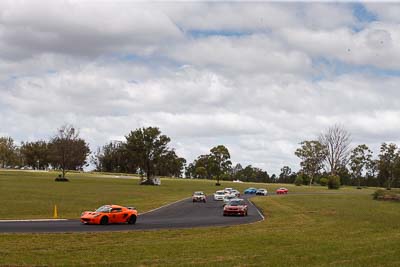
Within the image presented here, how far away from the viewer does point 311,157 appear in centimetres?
18662

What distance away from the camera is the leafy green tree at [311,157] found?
184m

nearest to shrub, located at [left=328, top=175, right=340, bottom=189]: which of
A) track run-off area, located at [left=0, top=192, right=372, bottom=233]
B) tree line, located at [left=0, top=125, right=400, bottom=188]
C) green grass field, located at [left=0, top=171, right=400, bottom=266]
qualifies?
tree line, located at [left=0, top=125, right=400, bottom=188]

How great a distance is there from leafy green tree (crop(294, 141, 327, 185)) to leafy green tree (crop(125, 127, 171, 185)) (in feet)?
236

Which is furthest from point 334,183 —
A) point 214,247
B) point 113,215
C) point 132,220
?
point 214,247

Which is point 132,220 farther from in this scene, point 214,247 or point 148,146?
point 148,146

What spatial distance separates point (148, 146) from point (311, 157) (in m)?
76.7

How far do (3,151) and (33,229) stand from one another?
162m

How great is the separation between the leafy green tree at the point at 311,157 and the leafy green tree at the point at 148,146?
72080 mm

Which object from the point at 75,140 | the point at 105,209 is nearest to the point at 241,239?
the point at 105,209

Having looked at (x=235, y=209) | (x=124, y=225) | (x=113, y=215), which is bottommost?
(x=124, y=225)

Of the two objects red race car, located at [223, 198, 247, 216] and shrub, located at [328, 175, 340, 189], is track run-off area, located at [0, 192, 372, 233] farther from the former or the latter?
shrub, located at [328, 175, 340, 189]

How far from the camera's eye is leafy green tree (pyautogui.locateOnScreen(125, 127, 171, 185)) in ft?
412

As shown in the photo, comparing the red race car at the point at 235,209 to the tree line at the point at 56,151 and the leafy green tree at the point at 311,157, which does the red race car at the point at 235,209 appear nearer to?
the tree line at the point at 56,151

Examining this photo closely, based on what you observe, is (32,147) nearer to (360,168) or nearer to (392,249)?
(360,168)
